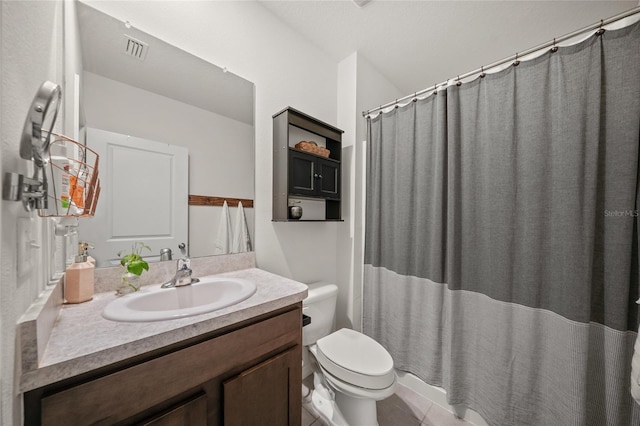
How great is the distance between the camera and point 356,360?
123cm

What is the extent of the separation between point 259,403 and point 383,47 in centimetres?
229

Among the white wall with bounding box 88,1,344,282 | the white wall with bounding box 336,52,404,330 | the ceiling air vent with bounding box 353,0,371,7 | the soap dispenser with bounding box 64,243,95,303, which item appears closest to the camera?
the soap dispenser with bounding box 64,243,95,303

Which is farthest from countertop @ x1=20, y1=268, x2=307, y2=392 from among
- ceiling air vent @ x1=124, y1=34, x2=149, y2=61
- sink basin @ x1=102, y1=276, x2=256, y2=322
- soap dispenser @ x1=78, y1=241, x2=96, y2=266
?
ceiling air vent @ x1=124, y1=34, x2=149, y2=61

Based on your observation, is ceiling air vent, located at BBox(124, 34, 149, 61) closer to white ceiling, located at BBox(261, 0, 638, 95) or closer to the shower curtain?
white ceiling, located at BBox(261, 0, 638, 95)

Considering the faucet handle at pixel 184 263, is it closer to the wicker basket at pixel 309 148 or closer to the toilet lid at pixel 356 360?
the toilet lid at pixel 356 360

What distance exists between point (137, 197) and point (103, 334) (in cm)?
62

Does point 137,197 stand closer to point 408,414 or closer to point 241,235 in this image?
point 241,235

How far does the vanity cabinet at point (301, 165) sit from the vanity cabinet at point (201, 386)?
0.73 m

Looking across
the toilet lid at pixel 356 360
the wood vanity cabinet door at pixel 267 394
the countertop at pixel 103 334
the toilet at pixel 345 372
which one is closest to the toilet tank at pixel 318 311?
the toilet at pixel 345 372

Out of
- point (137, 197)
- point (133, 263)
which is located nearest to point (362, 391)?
point (133, 263)

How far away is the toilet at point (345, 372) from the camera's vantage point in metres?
1.12

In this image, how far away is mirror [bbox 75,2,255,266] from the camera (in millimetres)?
965

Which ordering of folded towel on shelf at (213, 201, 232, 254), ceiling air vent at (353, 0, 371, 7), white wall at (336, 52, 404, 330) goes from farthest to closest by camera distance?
white wall at (336, 52, 404, 330)
ceiling air vent at (353, 0, 371, 7)
folded towel on shelf at (213, 201, 232, 254)

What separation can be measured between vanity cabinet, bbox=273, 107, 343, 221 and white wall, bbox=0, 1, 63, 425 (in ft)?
3.21
